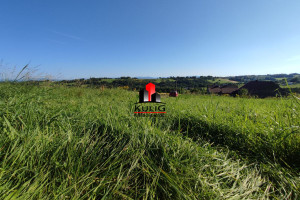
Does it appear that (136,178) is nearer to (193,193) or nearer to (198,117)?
(193,193)

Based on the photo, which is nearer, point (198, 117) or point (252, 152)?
point (252, 152)

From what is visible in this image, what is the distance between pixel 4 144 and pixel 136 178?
0.97m

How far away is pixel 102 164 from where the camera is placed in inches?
32.8

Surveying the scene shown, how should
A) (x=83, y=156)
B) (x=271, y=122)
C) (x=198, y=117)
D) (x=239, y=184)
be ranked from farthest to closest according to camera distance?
(x=198, y=117) → (x=271, y=122) → (x=83, y=156) → (x=239, y=184)

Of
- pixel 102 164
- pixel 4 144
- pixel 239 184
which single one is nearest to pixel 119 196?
pixel 102 164

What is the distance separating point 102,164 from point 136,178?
261 millimetres

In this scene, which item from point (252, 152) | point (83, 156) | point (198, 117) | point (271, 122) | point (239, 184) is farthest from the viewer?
point (198, 117)

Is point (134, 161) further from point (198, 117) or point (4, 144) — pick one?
point (198, 117)

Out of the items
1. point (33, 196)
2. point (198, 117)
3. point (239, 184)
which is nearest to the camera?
point (33, 196)

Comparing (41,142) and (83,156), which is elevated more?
(41,142)

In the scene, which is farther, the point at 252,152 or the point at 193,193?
the point at 252,152

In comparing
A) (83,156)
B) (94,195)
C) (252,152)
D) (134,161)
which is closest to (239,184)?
(252,152)

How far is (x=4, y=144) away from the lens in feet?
2.73

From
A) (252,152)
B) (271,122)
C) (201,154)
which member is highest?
(271,122)
